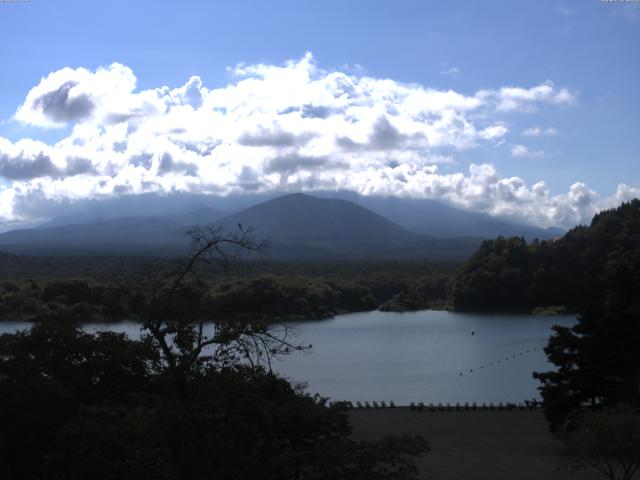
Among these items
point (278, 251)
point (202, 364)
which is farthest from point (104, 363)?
point (278, 251)


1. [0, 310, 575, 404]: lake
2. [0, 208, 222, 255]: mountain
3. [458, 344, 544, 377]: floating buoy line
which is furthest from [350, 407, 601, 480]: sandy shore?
[0, 208, 222, 255]: mountain

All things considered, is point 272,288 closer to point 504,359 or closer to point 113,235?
point 504,359

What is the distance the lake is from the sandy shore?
3.03 meters

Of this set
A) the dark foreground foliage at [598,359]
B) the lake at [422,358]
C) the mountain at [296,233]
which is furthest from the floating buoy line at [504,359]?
the mountain at [296,233]

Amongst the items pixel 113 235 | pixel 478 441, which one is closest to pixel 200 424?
pixel 478 441

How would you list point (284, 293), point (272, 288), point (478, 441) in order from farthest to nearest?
1. point (284, 293)
2. point (272, 288)
3. point (478, 441)

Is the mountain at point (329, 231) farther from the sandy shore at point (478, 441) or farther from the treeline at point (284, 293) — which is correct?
the sandy shore at point (478, 441)

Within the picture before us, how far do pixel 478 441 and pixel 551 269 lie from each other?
3138cm

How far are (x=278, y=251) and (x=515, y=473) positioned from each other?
8941 centimetres

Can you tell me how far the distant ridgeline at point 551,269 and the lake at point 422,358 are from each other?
3172 mm

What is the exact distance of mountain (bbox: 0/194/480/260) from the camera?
350 ft

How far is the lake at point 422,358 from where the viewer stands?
65.6 feet

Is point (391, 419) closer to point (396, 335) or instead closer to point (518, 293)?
point (396, 335)

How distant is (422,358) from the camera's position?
26.5m
